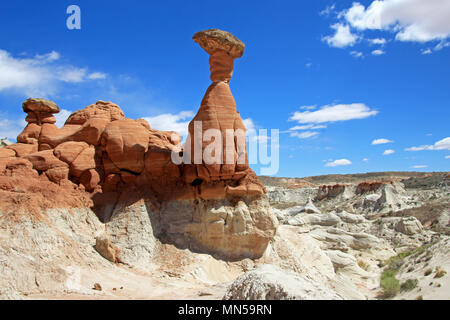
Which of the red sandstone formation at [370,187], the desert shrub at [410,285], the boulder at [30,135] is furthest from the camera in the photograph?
the red sandstone formation at [370,187]

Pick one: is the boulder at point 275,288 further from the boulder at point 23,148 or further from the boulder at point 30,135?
the boulder at point 30,135

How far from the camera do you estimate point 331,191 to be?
56188 millimetres

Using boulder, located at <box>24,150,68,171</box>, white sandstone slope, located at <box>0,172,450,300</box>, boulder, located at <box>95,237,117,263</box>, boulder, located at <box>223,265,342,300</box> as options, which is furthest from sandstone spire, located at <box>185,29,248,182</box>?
boulder, located at <box>223,265,342,300</box>

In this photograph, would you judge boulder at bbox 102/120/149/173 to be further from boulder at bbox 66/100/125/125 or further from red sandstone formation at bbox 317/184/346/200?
red sandstone formation at bbox 317/184/346/200

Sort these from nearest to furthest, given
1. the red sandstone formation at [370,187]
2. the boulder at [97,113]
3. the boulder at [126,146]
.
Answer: the boulder at [126,146], the boulder at [97,113], the red sandstone formation at [370,187]

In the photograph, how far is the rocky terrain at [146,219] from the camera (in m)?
11.7

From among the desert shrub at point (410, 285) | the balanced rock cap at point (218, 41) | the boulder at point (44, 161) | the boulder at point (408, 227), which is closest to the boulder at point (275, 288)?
the desert shrub at point (410, 285)

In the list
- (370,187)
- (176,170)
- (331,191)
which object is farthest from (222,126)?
(331,191)

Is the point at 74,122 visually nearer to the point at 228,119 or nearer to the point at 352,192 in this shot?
the point at 228,119

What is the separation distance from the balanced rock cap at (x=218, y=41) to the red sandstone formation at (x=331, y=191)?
1657 inches

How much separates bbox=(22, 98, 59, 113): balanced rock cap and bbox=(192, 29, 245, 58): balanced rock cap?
9030mm

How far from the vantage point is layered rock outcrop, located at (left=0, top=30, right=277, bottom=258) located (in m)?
15.9

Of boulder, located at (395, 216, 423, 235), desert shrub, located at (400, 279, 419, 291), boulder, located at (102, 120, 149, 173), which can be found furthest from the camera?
boulder, located at (395, 216, 423, 235)
